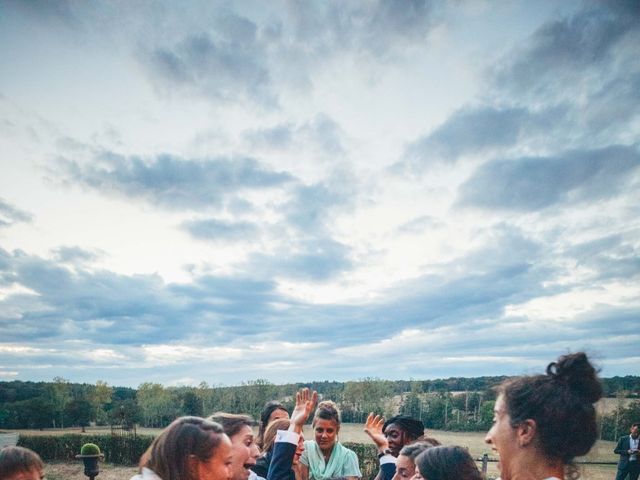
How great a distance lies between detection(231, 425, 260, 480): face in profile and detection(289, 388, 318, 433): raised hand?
18.2 inches

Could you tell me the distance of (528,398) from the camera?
89.5 inches

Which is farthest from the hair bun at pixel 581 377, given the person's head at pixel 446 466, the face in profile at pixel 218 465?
the face in profile at pixel 218 465

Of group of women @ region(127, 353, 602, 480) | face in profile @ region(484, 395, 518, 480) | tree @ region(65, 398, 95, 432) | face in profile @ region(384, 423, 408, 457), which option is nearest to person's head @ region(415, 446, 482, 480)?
group of women @ region(127, 353, 602, 480)

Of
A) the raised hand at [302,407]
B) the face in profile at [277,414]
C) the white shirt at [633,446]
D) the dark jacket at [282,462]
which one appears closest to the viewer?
the dark jacket at [282,462]

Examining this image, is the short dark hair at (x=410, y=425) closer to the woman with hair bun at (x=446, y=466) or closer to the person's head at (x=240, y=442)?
the person's head at (x=240, y=442)

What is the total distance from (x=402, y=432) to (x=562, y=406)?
3191mm

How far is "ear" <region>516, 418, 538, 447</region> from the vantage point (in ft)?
7.28

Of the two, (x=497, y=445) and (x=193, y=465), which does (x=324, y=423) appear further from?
(x=497, y=445)

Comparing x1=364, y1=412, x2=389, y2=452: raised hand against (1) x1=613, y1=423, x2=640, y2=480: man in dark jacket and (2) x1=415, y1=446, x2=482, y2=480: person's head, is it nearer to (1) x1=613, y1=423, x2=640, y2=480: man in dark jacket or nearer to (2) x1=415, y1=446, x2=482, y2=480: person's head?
(2) x1=415, y1=446, x2=482, y2=480: person's head

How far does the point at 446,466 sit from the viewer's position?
2867 mm

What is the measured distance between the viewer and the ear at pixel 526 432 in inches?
87.4

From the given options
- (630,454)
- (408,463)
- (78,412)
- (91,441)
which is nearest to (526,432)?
(408,463)

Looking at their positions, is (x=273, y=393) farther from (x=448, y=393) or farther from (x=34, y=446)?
(x=34, y=446)

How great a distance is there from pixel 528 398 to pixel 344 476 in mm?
3826
